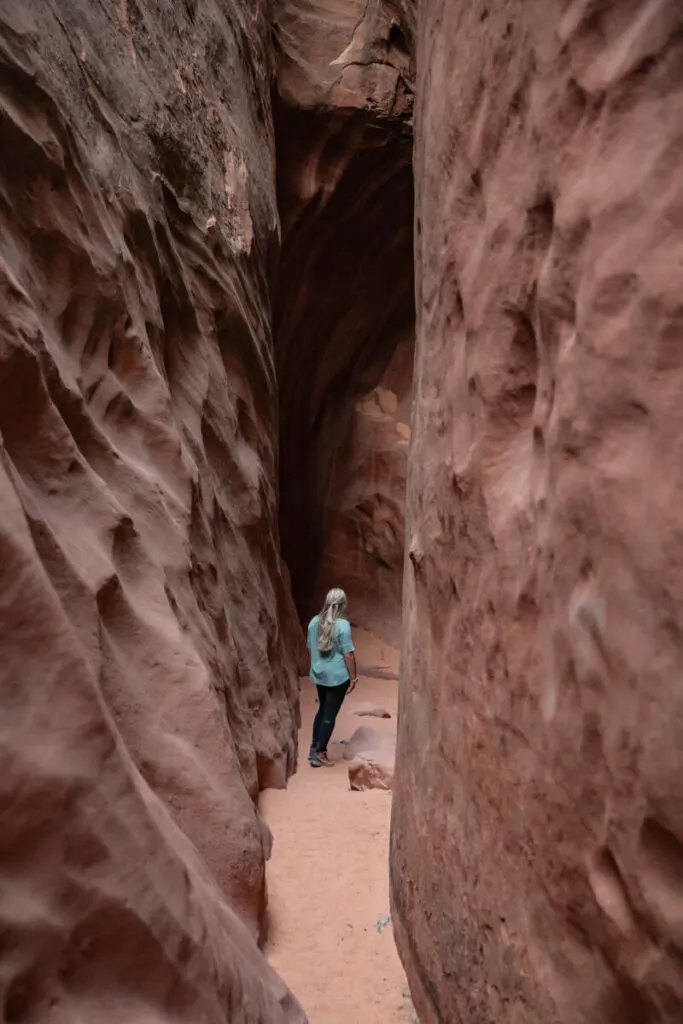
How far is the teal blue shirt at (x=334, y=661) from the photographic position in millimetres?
5281

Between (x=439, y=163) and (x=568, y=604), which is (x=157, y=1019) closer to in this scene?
(x=568, y=604)

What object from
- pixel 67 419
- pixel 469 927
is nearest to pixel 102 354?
pixel 67 419

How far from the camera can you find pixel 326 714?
5.22 m

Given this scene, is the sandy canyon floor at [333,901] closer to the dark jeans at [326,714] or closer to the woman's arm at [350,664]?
the dark jeans at [326,714]

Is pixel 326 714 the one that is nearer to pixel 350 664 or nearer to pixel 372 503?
pixel 350 664

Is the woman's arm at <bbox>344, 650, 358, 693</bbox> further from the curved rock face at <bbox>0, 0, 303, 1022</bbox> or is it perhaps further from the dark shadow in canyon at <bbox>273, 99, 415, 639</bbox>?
the dark shadow in canyon at <bbox>273, 99, 415, 639</bbox>

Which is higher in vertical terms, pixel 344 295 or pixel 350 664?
pixel 344 295

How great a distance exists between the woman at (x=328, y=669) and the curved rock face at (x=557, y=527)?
3.09m

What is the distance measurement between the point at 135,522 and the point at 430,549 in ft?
4.10

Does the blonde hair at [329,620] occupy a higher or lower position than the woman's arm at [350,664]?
higher

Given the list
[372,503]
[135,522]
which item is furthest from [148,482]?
[372,503]

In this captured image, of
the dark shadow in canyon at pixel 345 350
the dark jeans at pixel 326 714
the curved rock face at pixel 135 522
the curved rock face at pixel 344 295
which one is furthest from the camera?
the dark shadow in canyon at pixel 345 350

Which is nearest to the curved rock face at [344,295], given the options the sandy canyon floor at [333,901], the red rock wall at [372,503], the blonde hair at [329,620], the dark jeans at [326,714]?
the red rock wall at [372,503]

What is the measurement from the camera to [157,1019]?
157cm
